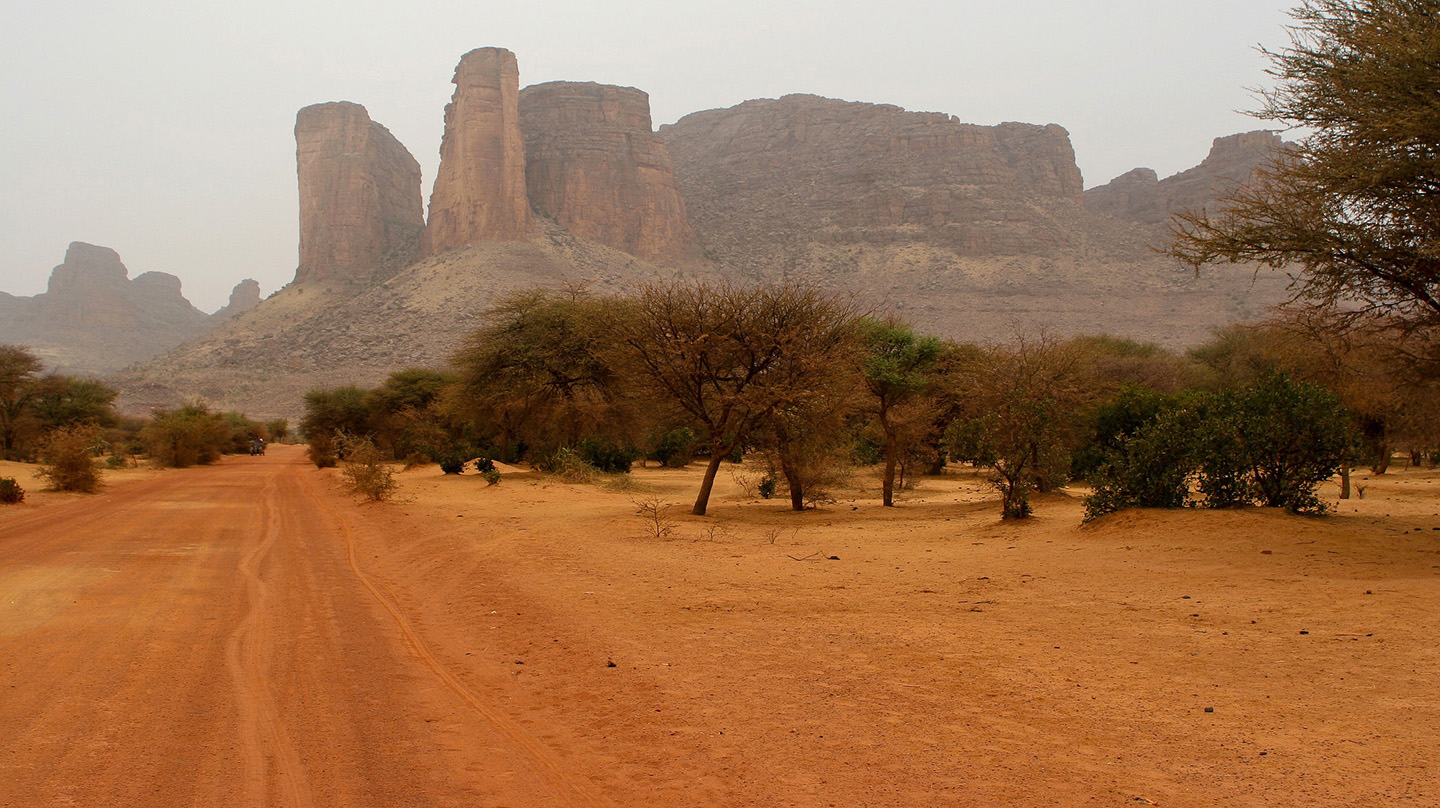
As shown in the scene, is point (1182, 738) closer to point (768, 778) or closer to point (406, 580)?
point (768, 778)

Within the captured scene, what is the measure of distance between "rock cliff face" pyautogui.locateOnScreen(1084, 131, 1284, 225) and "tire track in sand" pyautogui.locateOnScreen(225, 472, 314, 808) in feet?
442

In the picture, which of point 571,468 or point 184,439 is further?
point 184,439

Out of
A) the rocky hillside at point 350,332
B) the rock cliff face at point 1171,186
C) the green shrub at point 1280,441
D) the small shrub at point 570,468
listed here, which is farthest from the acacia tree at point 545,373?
the rock cliff face at point 1171,186

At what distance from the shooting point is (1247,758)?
395 cm

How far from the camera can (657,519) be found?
14.5m

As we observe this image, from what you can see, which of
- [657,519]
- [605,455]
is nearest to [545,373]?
[605,455]

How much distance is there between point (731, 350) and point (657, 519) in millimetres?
3915

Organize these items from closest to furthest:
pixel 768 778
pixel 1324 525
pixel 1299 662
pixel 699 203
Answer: pixel 768 778 → pixel 1299 662 → pixel 1324 525 → pixel 699 203

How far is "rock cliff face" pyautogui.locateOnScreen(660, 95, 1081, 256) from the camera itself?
11162cm

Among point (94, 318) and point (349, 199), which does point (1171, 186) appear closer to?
point (349, 199)

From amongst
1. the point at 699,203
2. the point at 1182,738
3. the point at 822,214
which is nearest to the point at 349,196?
the point at 699,203

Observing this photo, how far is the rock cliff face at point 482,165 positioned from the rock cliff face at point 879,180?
102 feet

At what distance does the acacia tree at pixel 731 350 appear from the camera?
16156 millimetres

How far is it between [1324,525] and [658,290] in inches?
471
